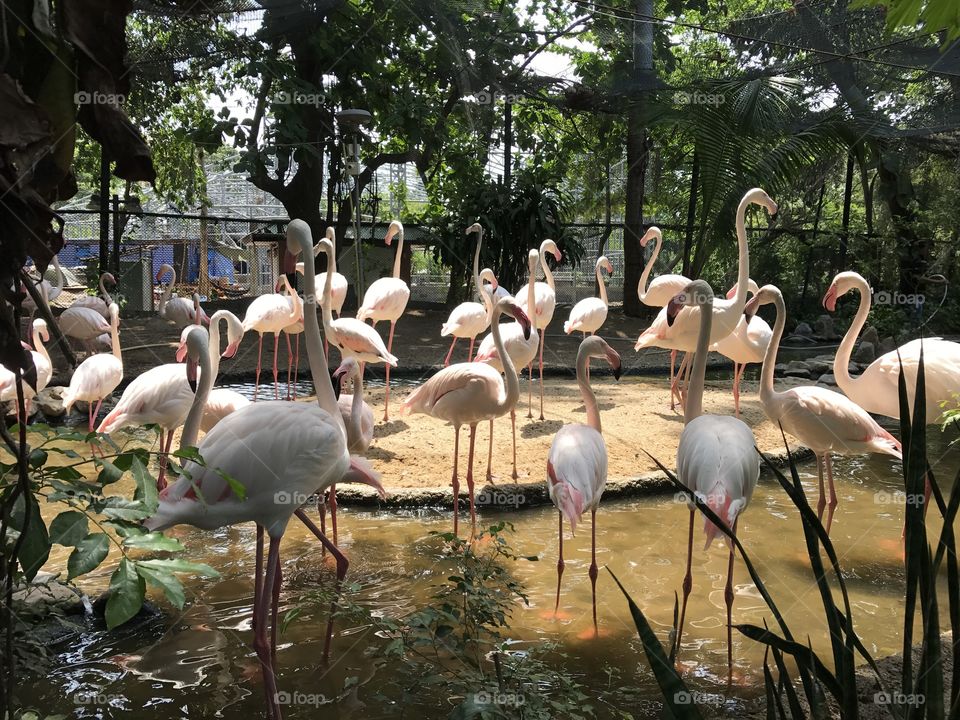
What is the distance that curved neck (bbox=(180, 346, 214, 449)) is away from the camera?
3.66m

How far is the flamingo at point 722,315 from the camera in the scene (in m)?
5.98

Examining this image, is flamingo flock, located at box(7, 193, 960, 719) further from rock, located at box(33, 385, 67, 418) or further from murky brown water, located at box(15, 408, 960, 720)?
rock, located at box(33, 385, 67, 418)

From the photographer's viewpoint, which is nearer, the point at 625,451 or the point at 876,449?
the point at 876,449

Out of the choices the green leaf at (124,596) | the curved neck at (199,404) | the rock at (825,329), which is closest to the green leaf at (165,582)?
the green leaf at (124,596)

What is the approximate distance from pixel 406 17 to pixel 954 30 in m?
9.95

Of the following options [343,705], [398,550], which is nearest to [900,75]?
[398,550]

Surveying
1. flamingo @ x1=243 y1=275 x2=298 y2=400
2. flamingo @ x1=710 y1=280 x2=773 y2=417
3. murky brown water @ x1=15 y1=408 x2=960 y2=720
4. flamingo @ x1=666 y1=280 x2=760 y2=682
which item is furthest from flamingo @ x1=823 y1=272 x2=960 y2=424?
flamingo @ x1=243 y1=275 x2=298 y2=400

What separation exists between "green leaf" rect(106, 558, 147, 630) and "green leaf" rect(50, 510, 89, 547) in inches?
A: 4.3

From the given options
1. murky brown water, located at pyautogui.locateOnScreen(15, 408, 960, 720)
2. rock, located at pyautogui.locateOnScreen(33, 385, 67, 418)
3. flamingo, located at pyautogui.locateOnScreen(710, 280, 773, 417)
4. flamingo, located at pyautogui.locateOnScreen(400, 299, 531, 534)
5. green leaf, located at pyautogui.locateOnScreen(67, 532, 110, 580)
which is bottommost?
murky brown water, located at pyautogui.locateOnScreen(15, 408, 960, 720)

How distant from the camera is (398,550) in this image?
4.72 meters

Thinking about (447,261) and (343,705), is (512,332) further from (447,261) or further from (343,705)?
(447,261)

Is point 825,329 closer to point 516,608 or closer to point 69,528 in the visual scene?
point 516,608

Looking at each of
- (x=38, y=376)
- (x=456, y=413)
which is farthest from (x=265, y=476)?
(x=38, y=376)

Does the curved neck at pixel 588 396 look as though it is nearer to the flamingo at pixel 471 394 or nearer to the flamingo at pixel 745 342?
the flamingo at pixel 471 394
